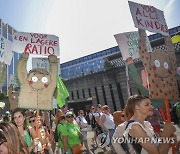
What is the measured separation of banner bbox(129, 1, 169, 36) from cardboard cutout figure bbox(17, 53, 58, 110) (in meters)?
2.27

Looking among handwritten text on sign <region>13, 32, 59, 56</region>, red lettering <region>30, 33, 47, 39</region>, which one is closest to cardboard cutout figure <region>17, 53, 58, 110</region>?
handwritten text on sign <region>13, 32, 59, 56</region>

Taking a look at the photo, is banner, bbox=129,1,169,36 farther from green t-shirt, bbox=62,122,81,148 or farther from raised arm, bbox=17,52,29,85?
green t-shirt, bbox=62,122,81,148

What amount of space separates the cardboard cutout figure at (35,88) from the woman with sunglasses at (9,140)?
9.15 ft

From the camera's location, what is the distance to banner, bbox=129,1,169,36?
4066 mm

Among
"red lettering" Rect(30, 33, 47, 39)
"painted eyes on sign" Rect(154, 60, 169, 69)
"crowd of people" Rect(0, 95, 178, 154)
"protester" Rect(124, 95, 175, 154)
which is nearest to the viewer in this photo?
"crowd of people" Rect(0, 95, 178, 154)

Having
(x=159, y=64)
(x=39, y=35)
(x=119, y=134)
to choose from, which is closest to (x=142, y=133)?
(x=119, y=134)

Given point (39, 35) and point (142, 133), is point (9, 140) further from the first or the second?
point (39, 35)

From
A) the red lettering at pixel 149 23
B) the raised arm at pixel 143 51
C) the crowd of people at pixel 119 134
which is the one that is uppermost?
the red lettering at pixel 149 23

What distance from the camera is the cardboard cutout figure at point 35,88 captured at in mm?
4648

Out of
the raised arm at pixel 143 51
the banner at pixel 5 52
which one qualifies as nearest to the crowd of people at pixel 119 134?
the raised arm at pixel 143 51

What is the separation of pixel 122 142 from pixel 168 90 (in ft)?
4.38

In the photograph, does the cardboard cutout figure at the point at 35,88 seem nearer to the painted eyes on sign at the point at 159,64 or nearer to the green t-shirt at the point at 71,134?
the green t-shirt at the point at 71,134

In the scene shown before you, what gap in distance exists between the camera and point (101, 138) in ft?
26.3

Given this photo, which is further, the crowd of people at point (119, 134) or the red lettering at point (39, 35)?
the red lettering at point (39, 35)
